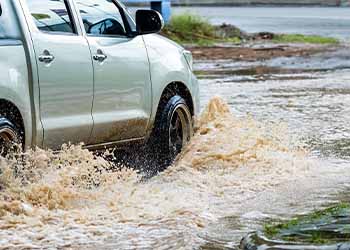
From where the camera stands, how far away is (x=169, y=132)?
1020 cm

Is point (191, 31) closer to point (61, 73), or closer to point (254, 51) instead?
point (254, 51)

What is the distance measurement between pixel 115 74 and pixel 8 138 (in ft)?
5.03

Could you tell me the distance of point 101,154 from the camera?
9352mm

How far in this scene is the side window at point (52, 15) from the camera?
8.54 metres

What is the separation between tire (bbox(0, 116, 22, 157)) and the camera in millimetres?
7793

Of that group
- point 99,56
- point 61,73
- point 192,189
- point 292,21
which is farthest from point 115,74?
point 292,21

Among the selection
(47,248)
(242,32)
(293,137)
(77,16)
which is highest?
(77,16)

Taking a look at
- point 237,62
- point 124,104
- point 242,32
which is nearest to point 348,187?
point 124,104

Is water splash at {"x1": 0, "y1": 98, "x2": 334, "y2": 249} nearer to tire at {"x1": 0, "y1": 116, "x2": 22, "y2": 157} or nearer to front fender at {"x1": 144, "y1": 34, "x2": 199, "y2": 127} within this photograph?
tire at {"x1": 0, "y1": 116, "x2": 22, "y2": 157}

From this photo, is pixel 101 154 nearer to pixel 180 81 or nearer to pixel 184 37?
pixel 180 81

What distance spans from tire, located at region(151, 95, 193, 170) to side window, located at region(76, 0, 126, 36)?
0.91 meters

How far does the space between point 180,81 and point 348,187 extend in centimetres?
219

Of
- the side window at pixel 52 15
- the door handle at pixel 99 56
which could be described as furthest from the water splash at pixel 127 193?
the side window at pixel 52 15

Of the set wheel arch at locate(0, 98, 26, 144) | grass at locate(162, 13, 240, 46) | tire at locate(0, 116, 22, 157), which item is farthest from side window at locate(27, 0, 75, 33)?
grass at locate(162, 13, 240, 46)
